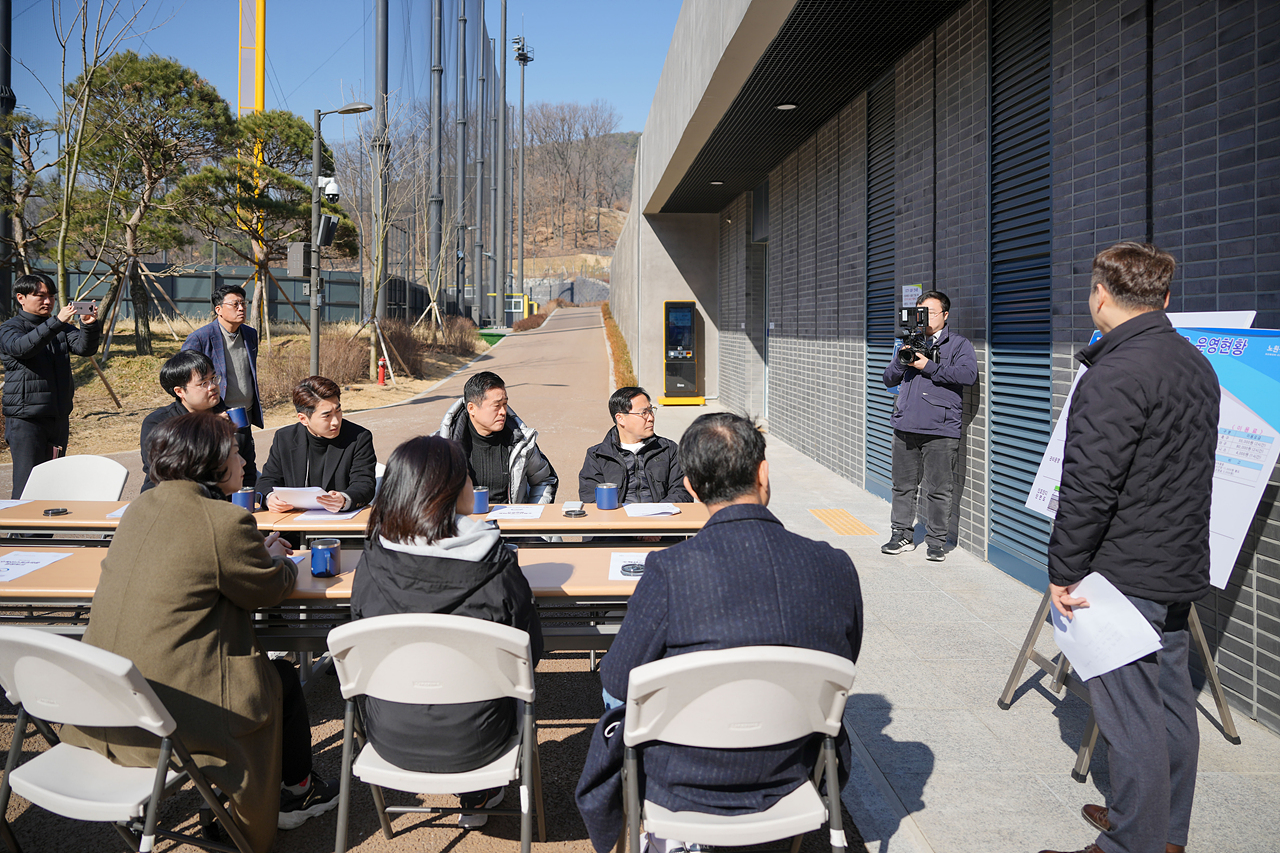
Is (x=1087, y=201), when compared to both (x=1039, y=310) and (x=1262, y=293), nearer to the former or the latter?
(x=1039, y=310)

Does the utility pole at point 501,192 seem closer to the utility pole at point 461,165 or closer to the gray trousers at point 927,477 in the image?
the utility pole at point 461,165

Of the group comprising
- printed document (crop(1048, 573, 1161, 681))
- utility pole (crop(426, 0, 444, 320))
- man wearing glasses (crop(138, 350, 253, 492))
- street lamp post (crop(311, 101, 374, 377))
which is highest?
utility pole (crop(426, 0, 444, 320))

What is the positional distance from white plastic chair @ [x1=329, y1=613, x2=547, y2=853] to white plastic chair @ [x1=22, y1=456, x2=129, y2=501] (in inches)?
117

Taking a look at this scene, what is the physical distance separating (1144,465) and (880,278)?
585 cm

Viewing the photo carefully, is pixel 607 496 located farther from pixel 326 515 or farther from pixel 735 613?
pixel 735 613

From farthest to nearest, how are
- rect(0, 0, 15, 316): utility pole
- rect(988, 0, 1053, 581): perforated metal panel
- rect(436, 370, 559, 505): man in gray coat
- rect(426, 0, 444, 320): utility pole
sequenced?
rect(426, 0, 444, 320): utility pole, rect(0, 0, 15, 316): utility pole, rect(988, 0, 1053, 581): perforated metal panel, rect(436, 370, 559, 505): man in gray coat

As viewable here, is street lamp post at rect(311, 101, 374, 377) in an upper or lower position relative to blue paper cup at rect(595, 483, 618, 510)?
upper

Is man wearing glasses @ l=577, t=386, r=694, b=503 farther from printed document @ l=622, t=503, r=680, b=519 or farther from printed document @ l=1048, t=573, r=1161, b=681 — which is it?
printed document @ l=1048, t=573, r=1161, b=681

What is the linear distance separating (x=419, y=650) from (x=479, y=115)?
4587 centimetres

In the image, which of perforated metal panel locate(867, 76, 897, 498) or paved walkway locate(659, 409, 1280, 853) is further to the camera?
perforated metal panel locate(867, 76, 897, 498)

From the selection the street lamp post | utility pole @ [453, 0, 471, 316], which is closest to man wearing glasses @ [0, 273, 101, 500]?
the street lamp post

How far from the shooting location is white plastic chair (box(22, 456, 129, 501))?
4430mm

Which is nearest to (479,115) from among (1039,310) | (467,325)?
(467,325)

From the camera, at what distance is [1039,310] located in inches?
198
